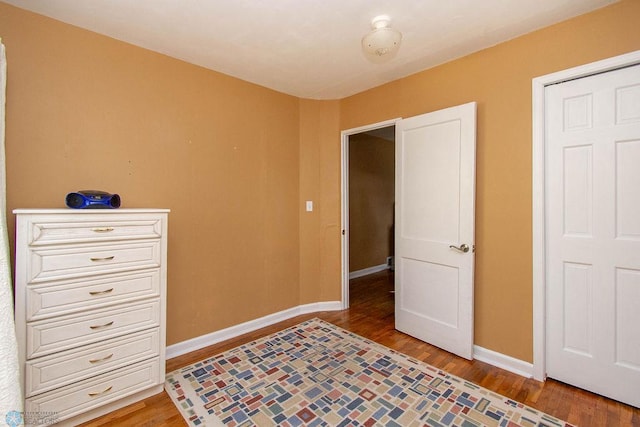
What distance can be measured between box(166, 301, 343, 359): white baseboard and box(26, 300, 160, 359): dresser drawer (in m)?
0.67

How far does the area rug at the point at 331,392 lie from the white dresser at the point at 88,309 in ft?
1.30

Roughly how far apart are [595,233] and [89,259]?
3149 millimetres

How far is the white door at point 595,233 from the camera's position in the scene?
1.78 meters

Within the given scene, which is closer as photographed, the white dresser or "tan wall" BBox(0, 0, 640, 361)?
the white dresser

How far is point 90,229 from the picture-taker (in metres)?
1.73

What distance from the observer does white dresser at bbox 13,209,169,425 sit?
1555mm

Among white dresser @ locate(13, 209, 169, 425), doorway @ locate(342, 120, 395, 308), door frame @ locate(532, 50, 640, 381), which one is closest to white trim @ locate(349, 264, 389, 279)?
doorway @ locate(342, 120, 395, 308)

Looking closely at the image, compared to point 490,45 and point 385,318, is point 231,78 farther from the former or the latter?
point 385,318

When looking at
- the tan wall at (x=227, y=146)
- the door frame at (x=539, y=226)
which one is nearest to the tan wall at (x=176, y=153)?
the tan wall at (x=227, y=146)

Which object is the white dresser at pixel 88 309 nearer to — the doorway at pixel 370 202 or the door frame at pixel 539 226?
the door frame at pixel 539 226

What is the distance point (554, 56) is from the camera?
6.61 ft

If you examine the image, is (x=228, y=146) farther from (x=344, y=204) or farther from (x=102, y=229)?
(x=344, y=204)

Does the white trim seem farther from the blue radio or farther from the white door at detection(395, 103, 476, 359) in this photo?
the blue radio

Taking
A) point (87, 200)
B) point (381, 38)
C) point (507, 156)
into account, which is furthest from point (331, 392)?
point (381, 38)
